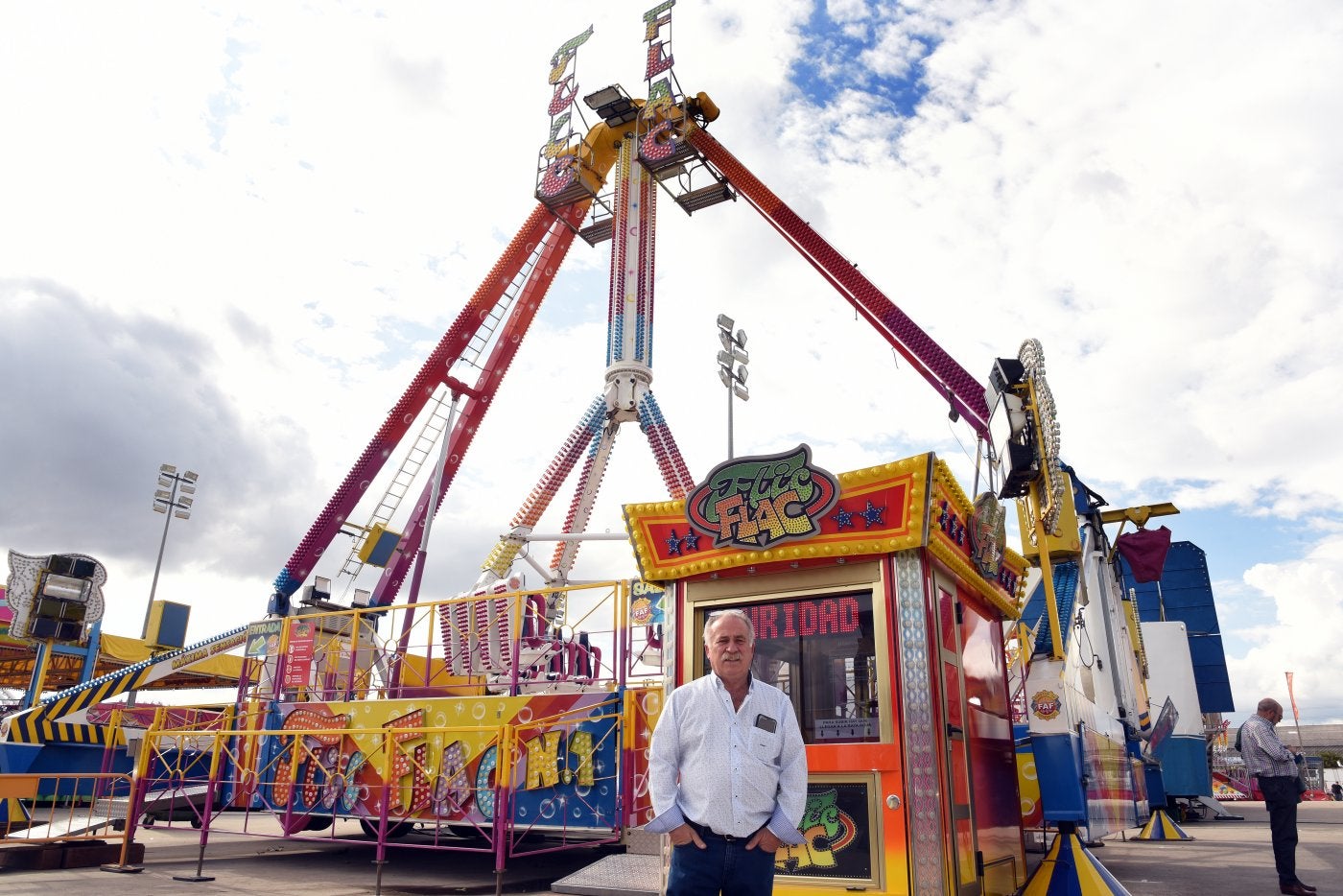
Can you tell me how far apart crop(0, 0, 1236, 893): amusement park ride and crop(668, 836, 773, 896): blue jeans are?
3.20 metres

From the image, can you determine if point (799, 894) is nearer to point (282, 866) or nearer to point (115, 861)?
point (282, 866)

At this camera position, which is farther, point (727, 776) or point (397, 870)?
point (397, 870)

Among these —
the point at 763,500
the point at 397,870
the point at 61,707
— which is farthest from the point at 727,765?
the point at 61,707

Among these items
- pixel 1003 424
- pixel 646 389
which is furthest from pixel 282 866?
pixel 646 389

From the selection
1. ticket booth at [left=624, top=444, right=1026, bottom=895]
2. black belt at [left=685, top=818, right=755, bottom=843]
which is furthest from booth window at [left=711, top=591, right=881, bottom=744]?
black belt at [left=685, top=818, right=755, bottom=843]

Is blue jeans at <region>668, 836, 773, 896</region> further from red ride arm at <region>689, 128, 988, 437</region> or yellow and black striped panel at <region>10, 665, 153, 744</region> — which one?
yellow and black striped panel at <region>10, 665, 153, 744</region>

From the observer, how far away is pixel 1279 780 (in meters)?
7.85

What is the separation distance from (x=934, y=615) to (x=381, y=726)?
7.94 metres

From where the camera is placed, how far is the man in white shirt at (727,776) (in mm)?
3428

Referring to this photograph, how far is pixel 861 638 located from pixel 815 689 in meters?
0.62

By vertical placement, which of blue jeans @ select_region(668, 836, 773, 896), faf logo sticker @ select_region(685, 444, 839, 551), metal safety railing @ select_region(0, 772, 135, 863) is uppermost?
faf logo sticker @ select_region(685, 444, 839, 551)

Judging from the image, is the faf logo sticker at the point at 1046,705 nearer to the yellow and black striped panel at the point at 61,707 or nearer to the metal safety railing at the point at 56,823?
the metal safety railing at the point at 56,823

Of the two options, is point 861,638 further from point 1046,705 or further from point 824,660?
point 1046,705

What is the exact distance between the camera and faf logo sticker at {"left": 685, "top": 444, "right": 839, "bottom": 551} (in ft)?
22.8
